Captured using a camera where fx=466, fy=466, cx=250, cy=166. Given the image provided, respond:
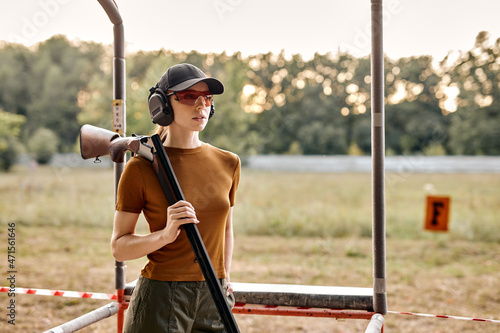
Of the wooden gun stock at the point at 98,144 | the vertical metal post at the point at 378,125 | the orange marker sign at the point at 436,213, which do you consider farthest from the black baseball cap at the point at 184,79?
the orange marker sign at the point at 436,213

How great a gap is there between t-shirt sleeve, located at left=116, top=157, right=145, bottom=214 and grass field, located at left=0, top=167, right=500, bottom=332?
4.34 m

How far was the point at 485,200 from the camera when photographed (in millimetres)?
10461

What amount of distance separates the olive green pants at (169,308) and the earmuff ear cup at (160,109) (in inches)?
20.7

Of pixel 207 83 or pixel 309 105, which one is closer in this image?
pixel 207 83

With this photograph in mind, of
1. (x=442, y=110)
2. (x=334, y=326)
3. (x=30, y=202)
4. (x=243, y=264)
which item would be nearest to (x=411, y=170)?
(x=442, y=110)

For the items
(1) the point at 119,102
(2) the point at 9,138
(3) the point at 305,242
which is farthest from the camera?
(2) the point at 9,138

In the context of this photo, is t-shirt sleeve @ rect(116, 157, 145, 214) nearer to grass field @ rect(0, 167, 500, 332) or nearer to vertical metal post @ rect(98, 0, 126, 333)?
vertical metal post @ rect(98, 0, 126, 333)

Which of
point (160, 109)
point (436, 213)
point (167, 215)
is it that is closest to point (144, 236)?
point (167, 215)

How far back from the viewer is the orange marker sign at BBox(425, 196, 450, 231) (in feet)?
9.15

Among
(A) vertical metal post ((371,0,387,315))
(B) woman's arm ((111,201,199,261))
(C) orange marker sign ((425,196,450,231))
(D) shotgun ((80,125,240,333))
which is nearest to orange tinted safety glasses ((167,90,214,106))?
(D) shotgun ((80,125,240,333))

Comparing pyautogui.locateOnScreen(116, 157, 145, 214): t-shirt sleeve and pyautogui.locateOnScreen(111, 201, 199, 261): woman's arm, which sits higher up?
pyautogui.locateOnScreen(116, 157, 145, 214): t-shirt sleeve

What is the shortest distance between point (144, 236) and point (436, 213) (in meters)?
2.02

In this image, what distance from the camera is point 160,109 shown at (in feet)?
4.98

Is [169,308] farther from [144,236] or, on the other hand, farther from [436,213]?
[436,213]
